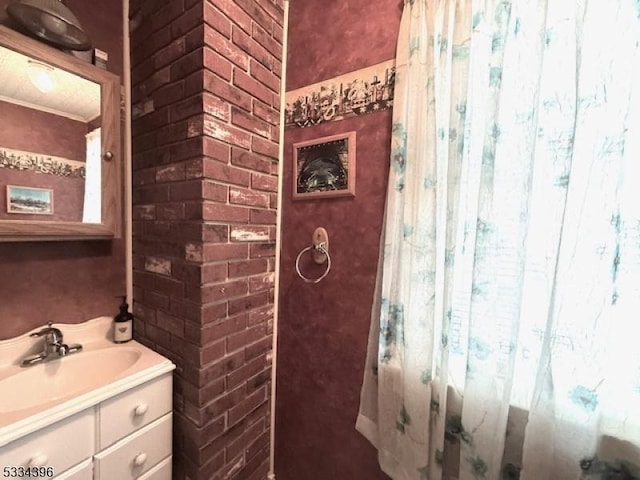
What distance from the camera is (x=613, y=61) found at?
64 cm

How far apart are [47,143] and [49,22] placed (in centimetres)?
40

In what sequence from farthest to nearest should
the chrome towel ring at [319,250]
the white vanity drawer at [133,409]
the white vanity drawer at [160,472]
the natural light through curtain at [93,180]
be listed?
the chrome towel ring at [319,250] → the natural light through curtain at [93,180] → the white vanity drawer at [160,472] → the white vanity drawer at [133,409]

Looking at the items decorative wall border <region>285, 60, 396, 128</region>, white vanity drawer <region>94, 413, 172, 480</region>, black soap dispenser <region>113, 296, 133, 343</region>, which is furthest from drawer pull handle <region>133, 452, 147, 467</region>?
decorative wall border <region>285, 60, 396, 128</region>

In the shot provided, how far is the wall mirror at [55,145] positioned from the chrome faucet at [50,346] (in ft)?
1.12

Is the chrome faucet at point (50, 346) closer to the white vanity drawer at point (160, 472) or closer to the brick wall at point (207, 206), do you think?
the brick wall at point (207, 206)

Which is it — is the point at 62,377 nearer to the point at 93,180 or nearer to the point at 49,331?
the point at 49,331

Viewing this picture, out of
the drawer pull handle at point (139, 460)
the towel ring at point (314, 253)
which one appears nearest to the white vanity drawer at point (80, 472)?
the drawer pull handle at point (139, 460)

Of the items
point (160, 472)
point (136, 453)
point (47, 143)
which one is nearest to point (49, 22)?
point (47, 143)

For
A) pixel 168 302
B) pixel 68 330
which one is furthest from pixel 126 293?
pixel 168 302

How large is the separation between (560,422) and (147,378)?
1242 millimetres

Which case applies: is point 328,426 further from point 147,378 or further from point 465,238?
point 465,238

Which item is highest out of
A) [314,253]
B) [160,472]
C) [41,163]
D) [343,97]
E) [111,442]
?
[343,97]

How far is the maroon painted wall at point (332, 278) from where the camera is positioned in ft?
3.47

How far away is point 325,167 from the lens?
115cm
